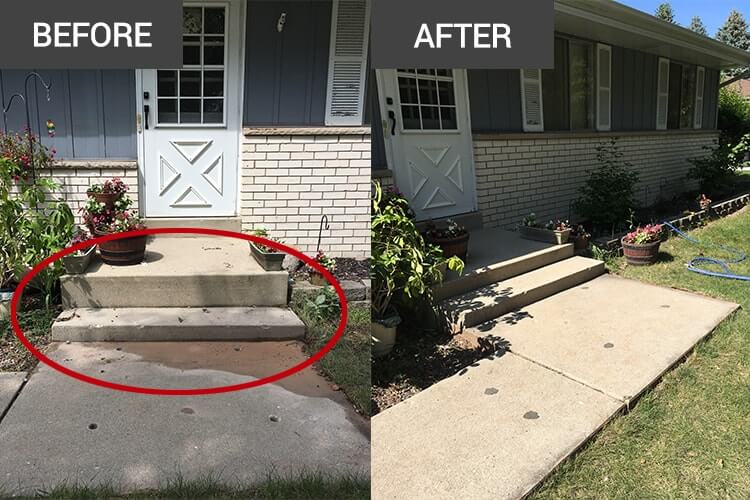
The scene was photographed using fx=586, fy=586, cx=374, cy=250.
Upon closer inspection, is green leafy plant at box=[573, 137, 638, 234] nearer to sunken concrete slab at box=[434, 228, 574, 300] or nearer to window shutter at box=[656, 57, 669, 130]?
sunken concrete slab at box=[434, 228, 574, 300]

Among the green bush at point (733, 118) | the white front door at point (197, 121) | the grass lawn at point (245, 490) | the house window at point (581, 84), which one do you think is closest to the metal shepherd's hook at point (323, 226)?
the white front door at point (197, 121)

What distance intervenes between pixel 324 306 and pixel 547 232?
6.61 feet

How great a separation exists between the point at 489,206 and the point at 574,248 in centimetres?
90

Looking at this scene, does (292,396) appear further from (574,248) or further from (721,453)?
(574,248)

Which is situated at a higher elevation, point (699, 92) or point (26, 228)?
point (699, 92)

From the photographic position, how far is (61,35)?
1663 millimetres

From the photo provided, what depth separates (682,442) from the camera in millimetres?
2285

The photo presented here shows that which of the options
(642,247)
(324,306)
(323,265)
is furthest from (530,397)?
(642,247)

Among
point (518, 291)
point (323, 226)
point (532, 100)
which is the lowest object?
point (518, 291)

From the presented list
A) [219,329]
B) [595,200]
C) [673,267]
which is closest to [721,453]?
[219,329]

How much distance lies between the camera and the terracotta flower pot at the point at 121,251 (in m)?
3.78

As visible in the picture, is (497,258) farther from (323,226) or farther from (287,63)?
(287,63)

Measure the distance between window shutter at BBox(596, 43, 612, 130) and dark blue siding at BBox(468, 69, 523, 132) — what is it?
163cm

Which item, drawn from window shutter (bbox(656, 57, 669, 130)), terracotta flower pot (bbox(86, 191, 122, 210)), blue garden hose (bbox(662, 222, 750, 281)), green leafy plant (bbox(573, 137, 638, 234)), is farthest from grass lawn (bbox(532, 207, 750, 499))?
window shutter (bbox(656, 57, 669, 130))
